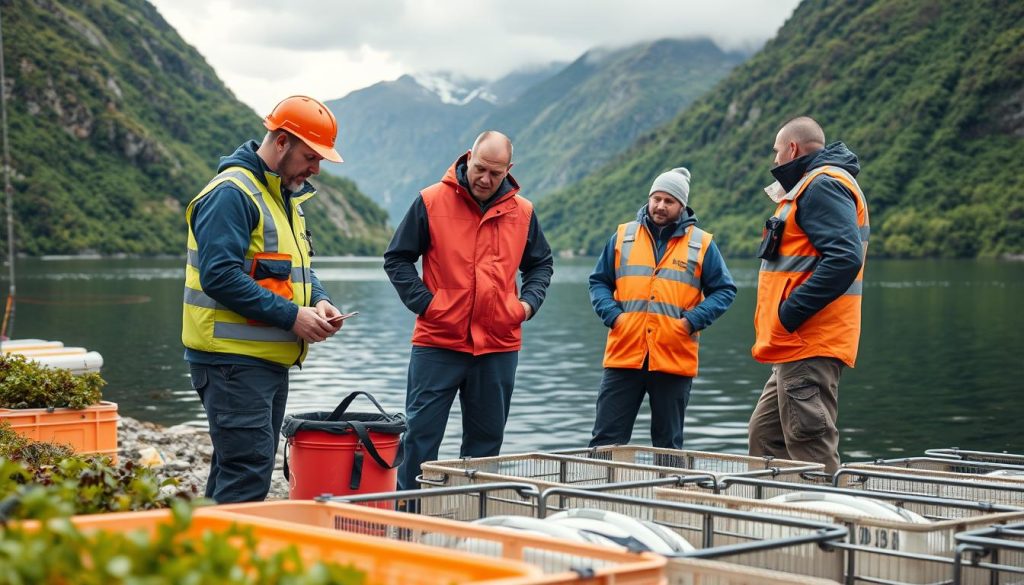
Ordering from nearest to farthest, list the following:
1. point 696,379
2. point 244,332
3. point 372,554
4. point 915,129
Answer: point 372,554 → point 244,332 → point 696,379 → point 915,129

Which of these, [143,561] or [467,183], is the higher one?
[467,183]

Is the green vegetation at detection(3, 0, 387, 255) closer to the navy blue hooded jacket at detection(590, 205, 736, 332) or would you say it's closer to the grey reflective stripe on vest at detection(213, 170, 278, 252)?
the navy blue hooded jacket at detection(590, 205, 736, 332)

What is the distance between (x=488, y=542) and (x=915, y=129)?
17245 centimetres

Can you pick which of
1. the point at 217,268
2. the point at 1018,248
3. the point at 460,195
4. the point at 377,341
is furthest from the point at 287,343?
the point at 1018,248

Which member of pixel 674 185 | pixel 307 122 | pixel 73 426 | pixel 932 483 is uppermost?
pixel 307 122

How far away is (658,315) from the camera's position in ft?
25.0

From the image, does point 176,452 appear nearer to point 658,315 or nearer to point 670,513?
point 658,315

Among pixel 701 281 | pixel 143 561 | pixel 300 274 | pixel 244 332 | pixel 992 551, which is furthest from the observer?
pixel 701 281

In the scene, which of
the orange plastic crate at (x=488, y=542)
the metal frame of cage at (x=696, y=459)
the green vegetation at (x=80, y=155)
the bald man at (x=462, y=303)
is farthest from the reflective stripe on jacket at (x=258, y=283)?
the green vegetation at (x=80, y=155)

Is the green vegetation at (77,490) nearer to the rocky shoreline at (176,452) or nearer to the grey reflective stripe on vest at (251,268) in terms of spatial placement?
the grey reflective stripe on vest at (251,268)

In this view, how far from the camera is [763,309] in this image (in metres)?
6.91

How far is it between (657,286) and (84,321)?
32849mm

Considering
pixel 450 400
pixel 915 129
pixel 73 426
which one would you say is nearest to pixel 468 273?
pixel 450 400

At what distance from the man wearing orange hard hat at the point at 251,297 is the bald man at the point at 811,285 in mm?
2636
